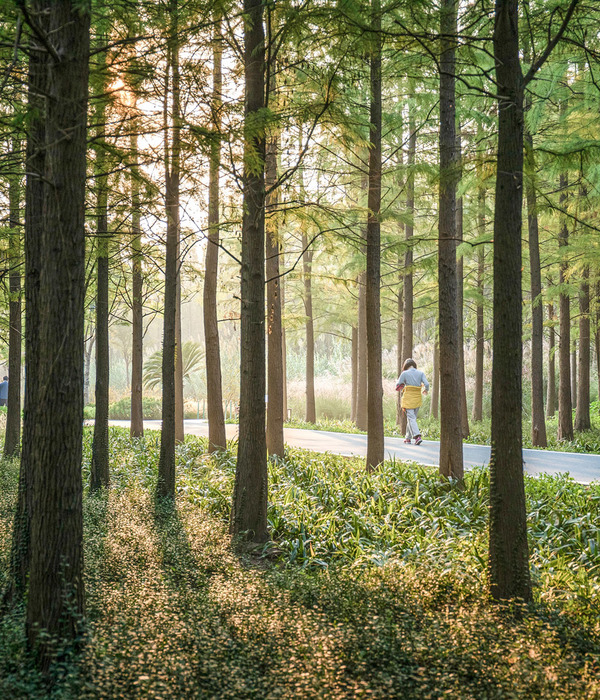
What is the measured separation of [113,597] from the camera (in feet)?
14.4

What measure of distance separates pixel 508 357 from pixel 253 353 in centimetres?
308

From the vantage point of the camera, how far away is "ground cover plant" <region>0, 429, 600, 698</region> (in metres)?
3.17

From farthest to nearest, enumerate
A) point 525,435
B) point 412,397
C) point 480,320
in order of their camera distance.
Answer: point 525,435 < point 480,320 < point 412,397

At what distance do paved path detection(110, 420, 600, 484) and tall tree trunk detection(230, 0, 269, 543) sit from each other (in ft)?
11.4

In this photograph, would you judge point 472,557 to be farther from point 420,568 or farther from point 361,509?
point 361,509

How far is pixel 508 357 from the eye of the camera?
4535 millimetres

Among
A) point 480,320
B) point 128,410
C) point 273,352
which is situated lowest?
point 128,410

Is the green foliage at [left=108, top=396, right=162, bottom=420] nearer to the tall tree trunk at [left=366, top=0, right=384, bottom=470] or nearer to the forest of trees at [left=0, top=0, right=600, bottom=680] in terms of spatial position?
the forest of trees at [left=0, top=0, right=600, bottom=680]

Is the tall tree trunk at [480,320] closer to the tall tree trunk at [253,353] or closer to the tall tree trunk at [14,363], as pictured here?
the tall tree trunk at [253,353]

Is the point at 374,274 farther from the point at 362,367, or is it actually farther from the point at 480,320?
the point at 480,320

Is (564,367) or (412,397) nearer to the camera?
(412,397)

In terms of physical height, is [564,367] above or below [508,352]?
below

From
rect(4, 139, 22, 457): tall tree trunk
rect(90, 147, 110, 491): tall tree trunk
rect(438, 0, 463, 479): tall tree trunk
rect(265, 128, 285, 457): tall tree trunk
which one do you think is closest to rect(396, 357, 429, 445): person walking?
rect(265, 128, 285, 457): tall tree trunk

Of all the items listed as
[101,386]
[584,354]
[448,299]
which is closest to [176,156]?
[448,299]
